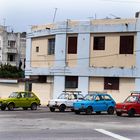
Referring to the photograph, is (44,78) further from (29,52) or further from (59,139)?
(59,139)

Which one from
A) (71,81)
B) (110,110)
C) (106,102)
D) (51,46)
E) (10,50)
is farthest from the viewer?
(10,50)

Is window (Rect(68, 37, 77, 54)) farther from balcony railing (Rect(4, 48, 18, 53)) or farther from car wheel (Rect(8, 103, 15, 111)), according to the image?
balcony railing (Rect(4, 48, 18, 53))

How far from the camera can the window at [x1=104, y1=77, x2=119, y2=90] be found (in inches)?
1882

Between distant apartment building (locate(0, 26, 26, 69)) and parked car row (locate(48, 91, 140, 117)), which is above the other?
distant apartment building (locate(0, 26, 26, 69))

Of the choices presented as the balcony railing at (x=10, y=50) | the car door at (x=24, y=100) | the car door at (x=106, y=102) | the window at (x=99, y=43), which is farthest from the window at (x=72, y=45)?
the balcony railing at (x=10, y=50)

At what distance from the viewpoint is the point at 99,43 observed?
48.4 metres

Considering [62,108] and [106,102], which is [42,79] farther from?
[106,102]

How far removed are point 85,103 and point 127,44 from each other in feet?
45.0

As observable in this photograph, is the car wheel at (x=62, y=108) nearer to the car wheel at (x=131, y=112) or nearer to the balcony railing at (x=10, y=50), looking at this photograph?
the car wheel at (x=131, y=112)

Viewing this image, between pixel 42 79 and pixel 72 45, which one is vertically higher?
pixel 72 45

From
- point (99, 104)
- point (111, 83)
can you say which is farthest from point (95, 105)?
point (111, 83)

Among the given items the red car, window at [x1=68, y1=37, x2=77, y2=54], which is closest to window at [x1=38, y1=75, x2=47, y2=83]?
window at [x1=68, y1=37, x2=77, y2=54]

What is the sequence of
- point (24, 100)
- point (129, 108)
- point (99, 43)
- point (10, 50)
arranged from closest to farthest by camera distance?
point (129, 108), point (24, 100), point (99, 43), point (10, 50)

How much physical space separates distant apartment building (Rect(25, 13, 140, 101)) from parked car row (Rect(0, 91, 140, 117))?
26.5 ft
